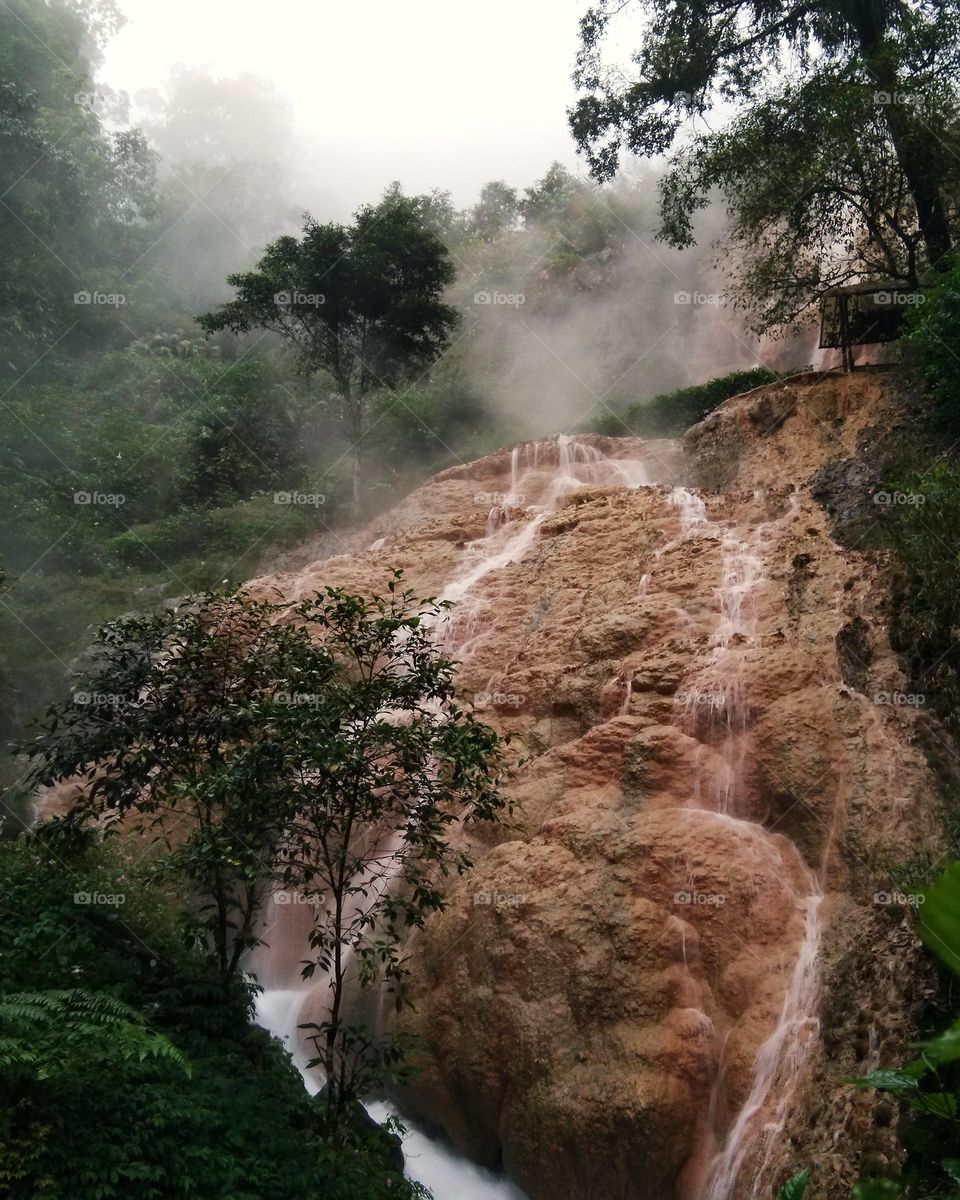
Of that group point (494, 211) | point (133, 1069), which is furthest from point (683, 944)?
point (494, 211)

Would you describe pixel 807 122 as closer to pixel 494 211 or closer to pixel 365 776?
pixel 365 776

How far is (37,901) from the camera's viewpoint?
7.52m

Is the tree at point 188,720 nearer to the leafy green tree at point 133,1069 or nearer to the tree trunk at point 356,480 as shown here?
A: the leafy green tree at point 133,1069

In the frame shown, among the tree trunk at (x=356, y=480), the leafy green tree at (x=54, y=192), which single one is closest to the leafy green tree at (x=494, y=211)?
the leafy green tree at (x=54, y=192)

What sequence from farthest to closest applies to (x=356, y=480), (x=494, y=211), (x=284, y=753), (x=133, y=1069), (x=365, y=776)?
(x=494, y=211)
(x=356, y=480)
(x=365, y=776)
(x=284, y=753)
(x=133, y=1069)

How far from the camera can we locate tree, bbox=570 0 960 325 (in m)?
14.9

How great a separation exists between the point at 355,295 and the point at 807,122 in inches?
401

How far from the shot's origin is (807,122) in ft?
51.3

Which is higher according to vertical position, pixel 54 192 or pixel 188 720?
pixel 54 192

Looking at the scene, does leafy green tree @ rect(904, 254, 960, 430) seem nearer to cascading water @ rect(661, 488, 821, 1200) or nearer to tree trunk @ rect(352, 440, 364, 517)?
cascading water @ rect(661, 488, 821, 1200)

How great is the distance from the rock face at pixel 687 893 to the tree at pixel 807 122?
6.67m

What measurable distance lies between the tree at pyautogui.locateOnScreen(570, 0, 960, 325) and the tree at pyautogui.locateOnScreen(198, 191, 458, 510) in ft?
15.7

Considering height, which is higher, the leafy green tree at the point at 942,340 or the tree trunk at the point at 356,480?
the tree trunk at the point at 356,480

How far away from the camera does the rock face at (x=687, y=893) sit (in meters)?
6.81
